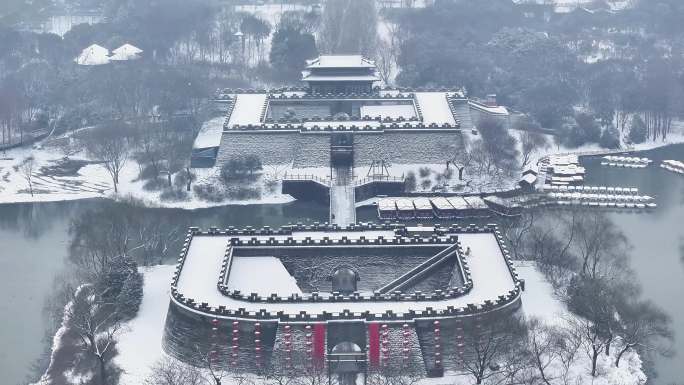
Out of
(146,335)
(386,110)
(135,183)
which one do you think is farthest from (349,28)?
(146,335)

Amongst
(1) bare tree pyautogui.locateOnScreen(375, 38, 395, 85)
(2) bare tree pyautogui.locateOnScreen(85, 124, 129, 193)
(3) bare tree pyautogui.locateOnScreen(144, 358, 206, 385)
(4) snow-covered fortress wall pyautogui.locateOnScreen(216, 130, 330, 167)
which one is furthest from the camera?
(1) bare tree pyautogui.locateOnScreen(375, 38, 395, 85)

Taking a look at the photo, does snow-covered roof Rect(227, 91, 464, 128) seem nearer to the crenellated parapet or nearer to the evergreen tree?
the evergreen tree

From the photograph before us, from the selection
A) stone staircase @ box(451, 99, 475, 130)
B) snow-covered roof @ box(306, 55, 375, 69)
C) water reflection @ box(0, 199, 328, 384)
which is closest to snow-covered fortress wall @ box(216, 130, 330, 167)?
water reflection @ box(0, 199, 328, 384)

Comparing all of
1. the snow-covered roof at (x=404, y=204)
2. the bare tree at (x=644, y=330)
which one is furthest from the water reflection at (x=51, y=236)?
the bare tree at (x=644, y=330)

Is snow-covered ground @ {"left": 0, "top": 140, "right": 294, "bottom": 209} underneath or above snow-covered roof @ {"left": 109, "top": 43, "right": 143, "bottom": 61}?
underneath

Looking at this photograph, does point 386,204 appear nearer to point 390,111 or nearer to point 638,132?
point 390,111

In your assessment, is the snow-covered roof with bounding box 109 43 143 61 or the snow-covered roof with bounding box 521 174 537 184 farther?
the snow-covered roof with bounding box 109 43 143 61
